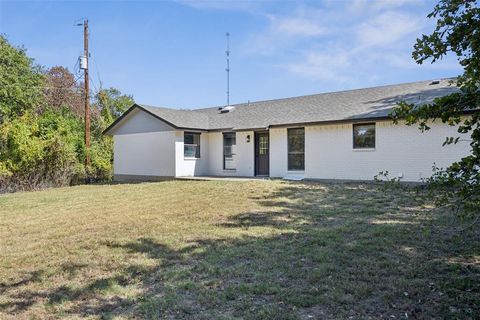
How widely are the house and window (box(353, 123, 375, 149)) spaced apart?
0.04 metres

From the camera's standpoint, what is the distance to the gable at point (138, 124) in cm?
1916

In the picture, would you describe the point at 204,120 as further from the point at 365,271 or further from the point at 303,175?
the point at 365,271

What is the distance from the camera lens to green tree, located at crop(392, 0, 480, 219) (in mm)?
3104

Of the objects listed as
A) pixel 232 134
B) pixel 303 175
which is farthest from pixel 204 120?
pixel 303 175

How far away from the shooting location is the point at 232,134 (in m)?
19.0

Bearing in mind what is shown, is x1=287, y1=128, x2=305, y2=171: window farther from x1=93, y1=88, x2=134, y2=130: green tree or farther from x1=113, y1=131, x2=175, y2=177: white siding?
x1=93, y1=88, x2=134, y2=130: green tree

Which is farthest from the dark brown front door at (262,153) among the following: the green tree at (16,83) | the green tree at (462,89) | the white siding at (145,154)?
the green tree at (16,83)

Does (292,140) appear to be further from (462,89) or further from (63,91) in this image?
(63,91)

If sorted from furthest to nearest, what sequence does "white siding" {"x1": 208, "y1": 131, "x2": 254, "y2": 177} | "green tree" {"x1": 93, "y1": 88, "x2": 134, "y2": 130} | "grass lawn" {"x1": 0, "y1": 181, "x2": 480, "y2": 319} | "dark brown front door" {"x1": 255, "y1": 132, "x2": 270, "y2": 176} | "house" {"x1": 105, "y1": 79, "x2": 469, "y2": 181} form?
1. "green tree" {"x1": 93, "y1": 88, "x2": 134, "y2": 130}
2. "white siding" {"x1": 208, "y1": 131, "x2": 254, "y2": 177}
3. "dark brown front door" {"x1": 255, "y1": 132, "x2": 270, "y2": 176}
4. "house" {"x1": 105, "y1": 79, "x2": 469, "y2": 181}
5. "grass lawn" {"x1": 0, "y1": 181, "x2": 480, "y2": 319}

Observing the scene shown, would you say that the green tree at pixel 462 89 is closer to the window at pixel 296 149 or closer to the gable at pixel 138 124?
the window at pixel 296 149

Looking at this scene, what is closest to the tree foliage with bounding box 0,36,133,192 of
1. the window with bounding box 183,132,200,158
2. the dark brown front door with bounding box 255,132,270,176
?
the window with bounding box 183,132,200,158

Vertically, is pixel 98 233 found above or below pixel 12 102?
below

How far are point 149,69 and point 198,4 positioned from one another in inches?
675

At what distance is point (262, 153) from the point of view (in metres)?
18.2
